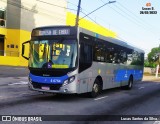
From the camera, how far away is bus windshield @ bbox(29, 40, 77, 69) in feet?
42.0

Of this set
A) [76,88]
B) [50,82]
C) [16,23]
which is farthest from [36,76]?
[16,23]

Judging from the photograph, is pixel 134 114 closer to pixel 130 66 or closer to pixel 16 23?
pixel 130 66

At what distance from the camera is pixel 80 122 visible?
9.16 meters

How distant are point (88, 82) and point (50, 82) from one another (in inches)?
82.1

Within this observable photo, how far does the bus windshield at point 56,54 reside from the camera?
42.0 ft

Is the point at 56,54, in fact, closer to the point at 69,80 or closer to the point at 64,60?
the point at 64,60

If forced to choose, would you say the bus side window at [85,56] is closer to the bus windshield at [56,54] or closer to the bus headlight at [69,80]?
the bus windshield at [56,54]

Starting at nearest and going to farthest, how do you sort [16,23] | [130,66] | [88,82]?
[88,82]
[130,66]
[16,23]

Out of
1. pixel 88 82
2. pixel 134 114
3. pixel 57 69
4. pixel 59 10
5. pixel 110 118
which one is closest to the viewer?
pixel 110 118

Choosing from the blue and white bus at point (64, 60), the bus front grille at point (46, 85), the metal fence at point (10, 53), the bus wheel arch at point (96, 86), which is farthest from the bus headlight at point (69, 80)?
the metal fence at point (10, 53)

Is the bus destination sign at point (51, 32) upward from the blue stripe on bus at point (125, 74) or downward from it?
upward

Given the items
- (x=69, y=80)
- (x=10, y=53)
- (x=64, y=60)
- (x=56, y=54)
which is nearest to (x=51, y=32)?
(x=56, y=54)

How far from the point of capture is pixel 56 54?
12.9 m

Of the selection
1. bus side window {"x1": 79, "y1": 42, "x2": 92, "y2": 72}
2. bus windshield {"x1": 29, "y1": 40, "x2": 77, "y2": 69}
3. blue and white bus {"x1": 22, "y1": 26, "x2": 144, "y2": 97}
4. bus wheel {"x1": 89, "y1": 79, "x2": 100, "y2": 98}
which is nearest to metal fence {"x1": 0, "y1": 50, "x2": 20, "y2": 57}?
bus wheel {"x1": 89, "y1": 79, "x2": 100, "y2": 98}
